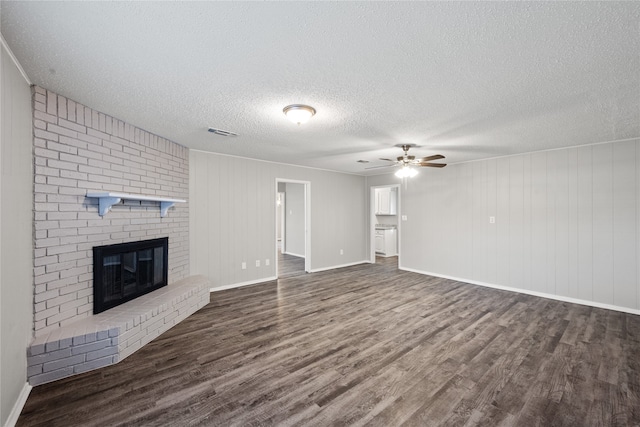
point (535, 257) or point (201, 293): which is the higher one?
point (535, 257)

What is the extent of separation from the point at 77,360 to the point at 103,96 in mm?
2348

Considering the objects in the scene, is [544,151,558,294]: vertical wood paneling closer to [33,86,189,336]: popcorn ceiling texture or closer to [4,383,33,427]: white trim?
[33,86,189,336]: popcorn ceiling texture

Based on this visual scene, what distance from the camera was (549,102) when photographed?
8.21ft

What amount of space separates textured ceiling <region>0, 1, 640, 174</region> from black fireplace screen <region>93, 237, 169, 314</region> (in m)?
1.49

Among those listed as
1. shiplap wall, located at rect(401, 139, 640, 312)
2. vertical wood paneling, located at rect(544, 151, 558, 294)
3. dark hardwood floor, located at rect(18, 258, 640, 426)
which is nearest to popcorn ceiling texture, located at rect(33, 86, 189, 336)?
dark hardwood floor, located at rect(18, 258, 640, 426)

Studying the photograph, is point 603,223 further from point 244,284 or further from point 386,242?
point 244,284

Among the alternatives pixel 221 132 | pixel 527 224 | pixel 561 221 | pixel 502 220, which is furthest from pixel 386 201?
pixel 221 132

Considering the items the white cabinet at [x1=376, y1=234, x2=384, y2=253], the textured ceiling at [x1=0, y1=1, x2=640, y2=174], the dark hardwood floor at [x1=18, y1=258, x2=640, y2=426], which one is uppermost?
the textured ceiling at [x1=0, y1=1, x2=640, y2=174]

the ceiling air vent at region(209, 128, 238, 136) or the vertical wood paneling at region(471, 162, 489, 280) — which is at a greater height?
the ceiling air vent at region(209, 128, 238, 136)

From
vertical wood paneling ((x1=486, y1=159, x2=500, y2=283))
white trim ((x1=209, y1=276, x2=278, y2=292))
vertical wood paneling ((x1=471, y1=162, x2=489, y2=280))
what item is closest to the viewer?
white trim ((x1=209, y1=276, x2=278, y2=292))

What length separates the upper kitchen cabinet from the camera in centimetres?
880

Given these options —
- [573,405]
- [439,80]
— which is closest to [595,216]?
[573,405]

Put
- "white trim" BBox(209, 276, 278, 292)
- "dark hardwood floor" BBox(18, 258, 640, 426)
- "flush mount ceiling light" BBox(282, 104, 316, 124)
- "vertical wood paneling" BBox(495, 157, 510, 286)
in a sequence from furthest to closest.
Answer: "vertical wood paneling" BBox(495, 157, 510, 286)
"white trim" BBox(209, 276, 278, 292)
"flush mount ceiling light" BBox(282, 104, 316, 124)
"dark hardwood floor" BBox(18, 258, 640, 426)

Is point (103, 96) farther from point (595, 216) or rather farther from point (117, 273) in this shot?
point (595, 216)
